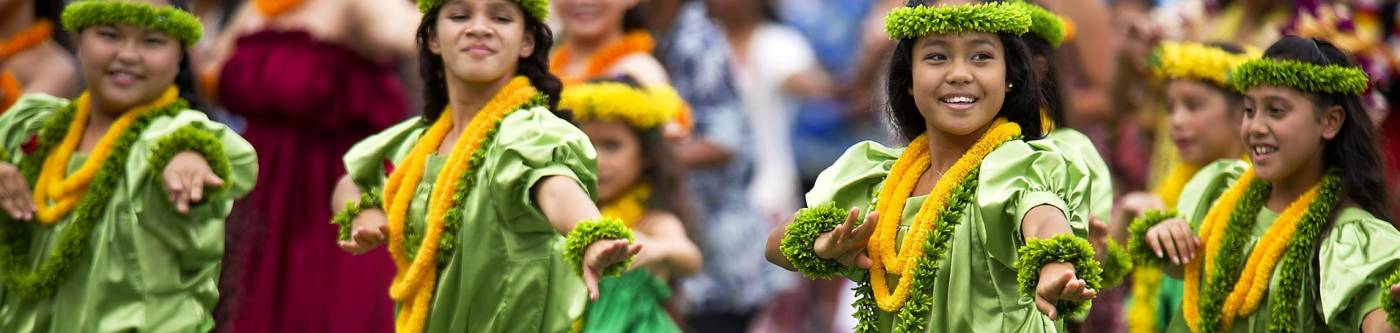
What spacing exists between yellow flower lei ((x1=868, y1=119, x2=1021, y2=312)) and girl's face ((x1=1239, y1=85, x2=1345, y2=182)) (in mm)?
808

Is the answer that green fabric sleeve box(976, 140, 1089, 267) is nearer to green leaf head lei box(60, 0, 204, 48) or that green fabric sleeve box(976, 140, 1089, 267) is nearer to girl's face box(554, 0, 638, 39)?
green leaf head lei box(60, 0, 204, 48)

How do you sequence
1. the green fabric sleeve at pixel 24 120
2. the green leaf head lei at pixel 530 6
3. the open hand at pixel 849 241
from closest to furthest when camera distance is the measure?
1. the open hand at pixel 849 241
2. the green leaf head lei at pixel 530 6
3. the green fabric sleeve at pixel 24 120

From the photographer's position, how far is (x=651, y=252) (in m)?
6.52

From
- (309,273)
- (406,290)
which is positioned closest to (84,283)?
(406,290)

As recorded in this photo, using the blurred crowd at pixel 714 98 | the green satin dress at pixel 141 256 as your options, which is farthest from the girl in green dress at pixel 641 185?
the green satin dress at pixel 141 256

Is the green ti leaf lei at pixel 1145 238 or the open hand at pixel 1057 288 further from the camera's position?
the green ti leaf lei at pixel 1145 238

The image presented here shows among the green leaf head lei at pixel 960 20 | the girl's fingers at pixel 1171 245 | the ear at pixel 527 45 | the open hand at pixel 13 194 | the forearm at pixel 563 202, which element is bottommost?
the open hand at pixel 13 194

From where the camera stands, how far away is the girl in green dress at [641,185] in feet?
21.2

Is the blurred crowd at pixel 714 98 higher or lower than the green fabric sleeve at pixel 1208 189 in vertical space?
lower

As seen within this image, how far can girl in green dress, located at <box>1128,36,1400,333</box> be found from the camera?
16.8 feet

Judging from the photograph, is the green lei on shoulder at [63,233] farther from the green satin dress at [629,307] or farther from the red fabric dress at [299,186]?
the green satin dress at [629,307]

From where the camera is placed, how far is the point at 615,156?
22.0 feet

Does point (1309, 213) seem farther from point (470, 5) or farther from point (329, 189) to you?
point (329, 189)

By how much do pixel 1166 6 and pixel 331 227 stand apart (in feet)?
10.4
